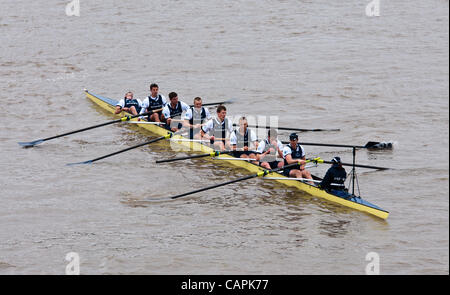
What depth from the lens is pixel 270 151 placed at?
16609 millimetres

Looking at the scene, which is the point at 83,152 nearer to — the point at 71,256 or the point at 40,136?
the point at 40,136

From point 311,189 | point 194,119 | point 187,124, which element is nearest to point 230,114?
point 194,119

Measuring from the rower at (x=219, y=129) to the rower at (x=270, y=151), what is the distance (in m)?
1.41

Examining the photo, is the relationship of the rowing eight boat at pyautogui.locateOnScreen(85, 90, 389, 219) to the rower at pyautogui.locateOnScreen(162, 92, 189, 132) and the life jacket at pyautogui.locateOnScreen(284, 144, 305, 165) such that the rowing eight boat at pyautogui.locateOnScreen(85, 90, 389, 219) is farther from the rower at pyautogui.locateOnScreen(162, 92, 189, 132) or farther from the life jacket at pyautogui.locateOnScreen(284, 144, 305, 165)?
the life jacket at pyautogui.locateOnScreen(284, 144, 305, 165)

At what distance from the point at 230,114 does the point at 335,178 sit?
8901 millimetres

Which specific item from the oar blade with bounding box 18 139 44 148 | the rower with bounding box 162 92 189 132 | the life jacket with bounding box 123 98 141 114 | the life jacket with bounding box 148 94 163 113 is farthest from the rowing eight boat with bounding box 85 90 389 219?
the oar blade with bounding box 18 139 44 148

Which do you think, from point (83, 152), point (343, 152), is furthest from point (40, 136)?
point (343, 152)

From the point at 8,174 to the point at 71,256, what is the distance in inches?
247

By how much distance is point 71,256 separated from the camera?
13055mm

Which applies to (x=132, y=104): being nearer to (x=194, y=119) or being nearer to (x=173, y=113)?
(x=173, y=113)

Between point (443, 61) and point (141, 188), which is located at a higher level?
point (443, 61)

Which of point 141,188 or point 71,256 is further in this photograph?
point 141,188
